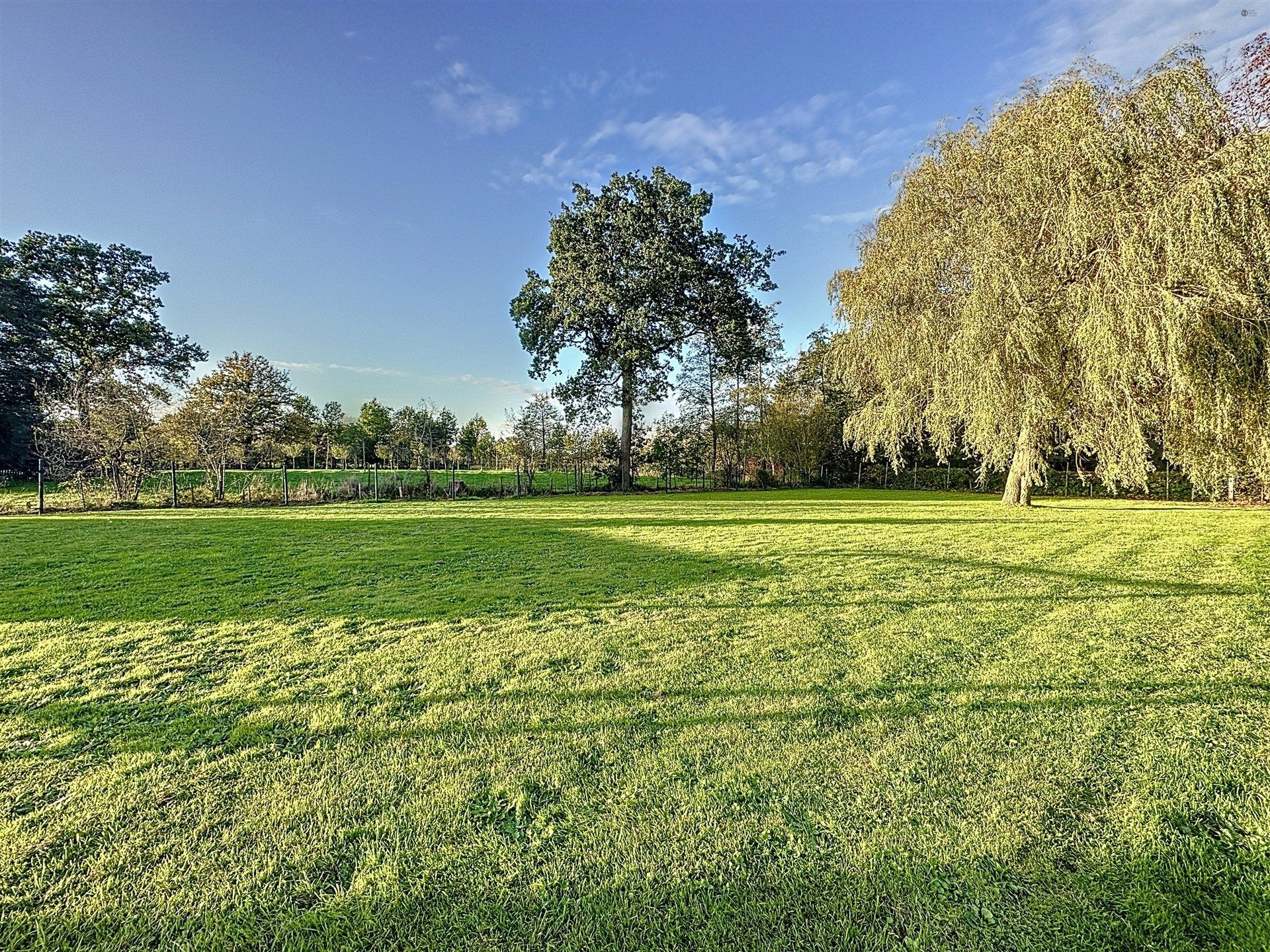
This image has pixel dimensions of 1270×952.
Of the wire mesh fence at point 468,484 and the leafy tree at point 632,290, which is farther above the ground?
the leafy tree at point 632,290

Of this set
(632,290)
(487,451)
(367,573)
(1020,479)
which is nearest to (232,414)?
(487,451)

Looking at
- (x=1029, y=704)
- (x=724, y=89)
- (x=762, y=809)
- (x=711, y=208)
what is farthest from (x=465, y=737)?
(x=711, y=208)

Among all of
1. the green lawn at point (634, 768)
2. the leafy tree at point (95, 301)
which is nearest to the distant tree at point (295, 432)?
the leafy tree at point (95, 301)

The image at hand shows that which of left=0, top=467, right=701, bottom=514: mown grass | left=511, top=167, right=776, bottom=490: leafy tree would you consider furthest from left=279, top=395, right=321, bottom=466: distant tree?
left=511, top=167, right=776, bottom=490: leafy tree

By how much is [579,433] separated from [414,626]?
16743 mm

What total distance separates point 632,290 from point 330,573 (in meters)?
14.9

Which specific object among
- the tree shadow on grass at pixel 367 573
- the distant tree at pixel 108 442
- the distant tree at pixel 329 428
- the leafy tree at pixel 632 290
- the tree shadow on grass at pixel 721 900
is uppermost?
the leafy tree at pixel 632 290

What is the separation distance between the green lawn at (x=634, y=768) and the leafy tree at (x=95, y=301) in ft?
78.8

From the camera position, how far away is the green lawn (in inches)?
53.4

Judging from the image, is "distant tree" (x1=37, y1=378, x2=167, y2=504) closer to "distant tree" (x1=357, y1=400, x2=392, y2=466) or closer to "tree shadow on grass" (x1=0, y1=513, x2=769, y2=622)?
"tree shadow on grass" (x1=0, y1=513, x2=769, y2=622)

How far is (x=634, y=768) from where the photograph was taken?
2004mm

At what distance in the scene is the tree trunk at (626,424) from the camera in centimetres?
1952

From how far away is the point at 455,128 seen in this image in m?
10.2

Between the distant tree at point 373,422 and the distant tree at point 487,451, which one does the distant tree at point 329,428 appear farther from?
the distant tree at point 487,451
